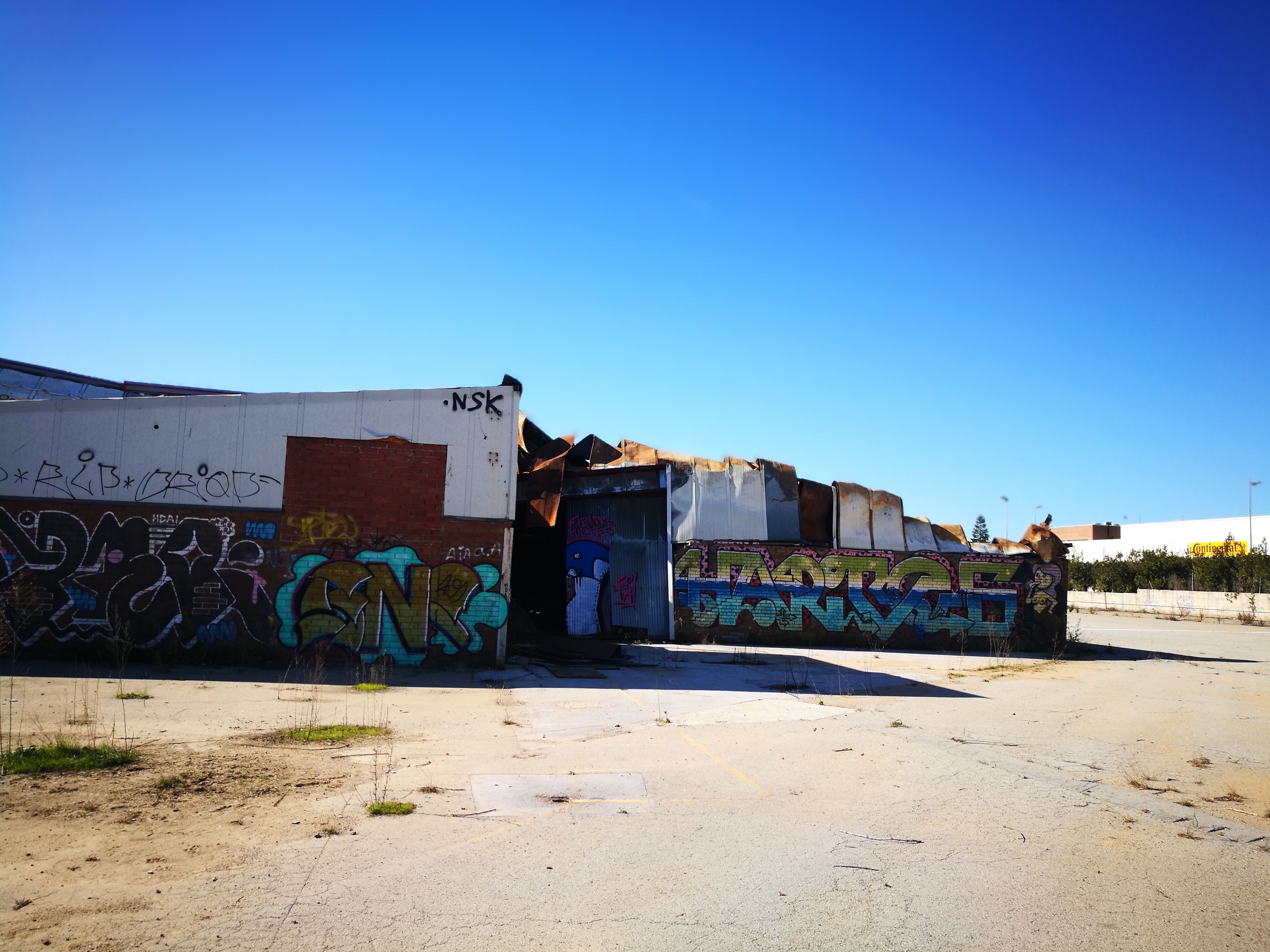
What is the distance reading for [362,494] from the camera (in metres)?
14.2

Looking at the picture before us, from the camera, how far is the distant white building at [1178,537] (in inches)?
2483

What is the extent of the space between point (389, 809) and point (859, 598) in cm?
1725

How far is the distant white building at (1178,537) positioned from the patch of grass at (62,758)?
63669 millimetres

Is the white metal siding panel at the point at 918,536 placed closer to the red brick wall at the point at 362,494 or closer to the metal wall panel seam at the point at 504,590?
the metal wall panel seam at the point at 504,590

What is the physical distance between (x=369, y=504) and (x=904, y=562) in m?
13.7

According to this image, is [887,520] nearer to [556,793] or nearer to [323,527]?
[323,527]

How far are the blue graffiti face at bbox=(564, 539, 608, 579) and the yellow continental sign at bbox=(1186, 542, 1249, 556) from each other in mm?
44523

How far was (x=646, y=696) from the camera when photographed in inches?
463

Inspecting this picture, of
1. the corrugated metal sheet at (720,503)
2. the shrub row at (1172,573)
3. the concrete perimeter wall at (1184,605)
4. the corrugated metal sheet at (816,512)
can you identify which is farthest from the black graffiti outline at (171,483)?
the shrub row at (1172,573)

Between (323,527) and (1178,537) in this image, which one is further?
(1178,537)

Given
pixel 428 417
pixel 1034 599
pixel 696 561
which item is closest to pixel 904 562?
pixel 1034 599

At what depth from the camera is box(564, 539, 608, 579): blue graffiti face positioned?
69.6ft

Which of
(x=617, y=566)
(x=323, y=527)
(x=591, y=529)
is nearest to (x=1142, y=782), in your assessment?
(x=323, y=527)

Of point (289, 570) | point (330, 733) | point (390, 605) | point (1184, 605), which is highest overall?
point (289, 570)
